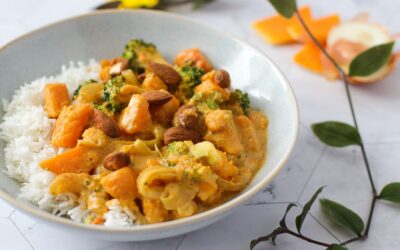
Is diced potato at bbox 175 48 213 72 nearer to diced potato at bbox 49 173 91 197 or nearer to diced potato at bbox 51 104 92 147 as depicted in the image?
diced potato at bbox 51 104 92 147

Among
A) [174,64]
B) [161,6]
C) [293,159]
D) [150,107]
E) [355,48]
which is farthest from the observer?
[161,6]

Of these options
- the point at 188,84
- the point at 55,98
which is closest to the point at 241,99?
the point at 188,84

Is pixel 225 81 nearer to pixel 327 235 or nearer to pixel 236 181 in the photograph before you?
pixel 236 181

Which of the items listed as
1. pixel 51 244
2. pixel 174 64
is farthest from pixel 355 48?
pixel 51 244

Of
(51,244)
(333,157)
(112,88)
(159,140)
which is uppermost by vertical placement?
(112,88)

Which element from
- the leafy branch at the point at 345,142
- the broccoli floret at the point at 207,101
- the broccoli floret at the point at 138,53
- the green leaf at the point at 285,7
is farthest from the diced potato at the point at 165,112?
the green leaf at the point at 285,7

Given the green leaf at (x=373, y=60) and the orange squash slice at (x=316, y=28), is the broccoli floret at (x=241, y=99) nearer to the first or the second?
the green leaf at (x=373, y=60)
